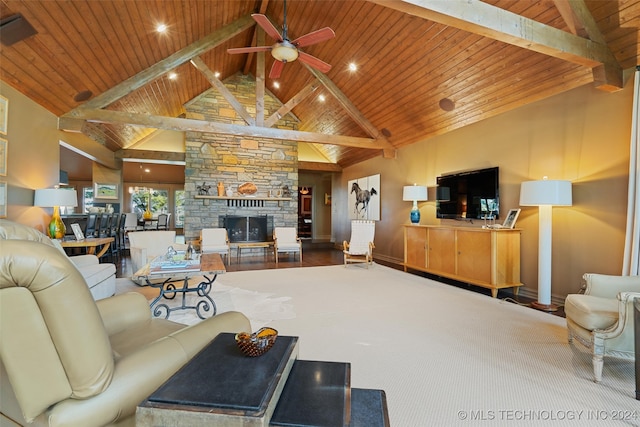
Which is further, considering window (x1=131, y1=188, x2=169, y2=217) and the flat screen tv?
window (x1=131, y1=188, x2=169, y2=217)

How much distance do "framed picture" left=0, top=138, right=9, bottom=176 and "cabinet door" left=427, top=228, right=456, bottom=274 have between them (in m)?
6.09

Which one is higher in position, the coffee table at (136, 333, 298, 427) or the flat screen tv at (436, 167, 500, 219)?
the flat screen tv at (436, 167, 500, 219)

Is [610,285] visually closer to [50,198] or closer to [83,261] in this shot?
[83,261]

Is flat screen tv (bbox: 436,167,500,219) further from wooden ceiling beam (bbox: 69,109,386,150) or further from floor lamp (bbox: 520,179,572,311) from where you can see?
wooden ceiling beam (bbox: 69,109,386,150)

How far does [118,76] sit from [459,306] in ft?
20.7

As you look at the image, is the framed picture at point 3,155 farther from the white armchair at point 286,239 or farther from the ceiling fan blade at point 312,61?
the white armchair at point 286,239

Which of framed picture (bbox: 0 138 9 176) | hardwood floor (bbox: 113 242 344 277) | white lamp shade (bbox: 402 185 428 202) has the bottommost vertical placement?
hardwood floor (bbox: 113 242 344 277)

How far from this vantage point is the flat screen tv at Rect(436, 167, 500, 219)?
460 cm

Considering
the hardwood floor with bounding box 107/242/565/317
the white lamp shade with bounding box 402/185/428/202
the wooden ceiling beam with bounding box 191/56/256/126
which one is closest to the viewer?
the hardwood floor with bounding box 107/242/565/317

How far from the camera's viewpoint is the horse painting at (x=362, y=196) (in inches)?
321

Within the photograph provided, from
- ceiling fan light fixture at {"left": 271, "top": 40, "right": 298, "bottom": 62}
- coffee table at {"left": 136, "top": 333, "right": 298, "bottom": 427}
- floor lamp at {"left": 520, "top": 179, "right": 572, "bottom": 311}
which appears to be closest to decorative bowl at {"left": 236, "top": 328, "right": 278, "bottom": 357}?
coffee table at {"left": 136, "top": 333, "right": 298, "bottom": 427}

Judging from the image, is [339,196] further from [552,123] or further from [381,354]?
[381,354]

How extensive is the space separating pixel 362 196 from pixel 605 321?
21.7 feet

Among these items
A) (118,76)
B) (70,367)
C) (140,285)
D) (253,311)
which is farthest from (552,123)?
(118,76)
